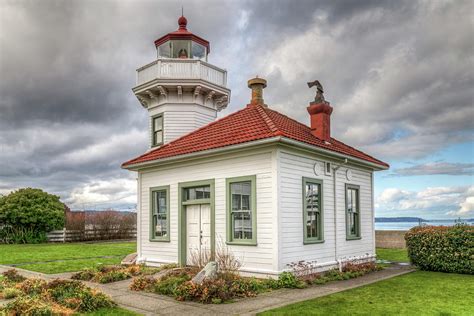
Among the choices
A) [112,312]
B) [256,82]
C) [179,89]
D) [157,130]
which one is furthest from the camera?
[157,130]

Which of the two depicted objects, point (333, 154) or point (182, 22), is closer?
point (333, 154)

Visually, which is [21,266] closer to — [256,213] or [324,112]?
[256,213]

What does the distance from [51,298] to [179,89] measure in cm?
1058

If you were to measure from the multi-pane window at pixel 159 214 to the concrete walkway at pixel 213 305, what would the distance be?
3.01 meters

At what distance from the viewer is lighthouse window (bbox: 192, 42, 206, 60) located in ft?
62.8

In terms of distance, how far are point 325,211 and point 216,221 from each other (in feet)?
10.7

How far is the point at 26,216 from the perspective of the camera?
27812 millimetres

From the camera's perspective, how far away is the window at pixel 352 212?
1411 centimetres

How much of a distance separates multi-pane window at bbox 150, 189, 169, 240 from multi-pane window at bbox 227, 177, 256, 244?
3.05m

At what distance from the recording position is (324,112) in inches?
542

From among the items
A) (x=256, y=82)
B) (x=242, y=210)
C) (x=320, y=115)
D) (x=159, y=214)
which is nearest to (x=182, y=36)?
(x=256, y=82)

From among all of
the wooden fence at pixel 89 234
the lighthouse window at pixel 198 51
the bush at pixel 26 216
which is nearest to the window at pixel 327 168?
the lighthouse window at pixel 198 51

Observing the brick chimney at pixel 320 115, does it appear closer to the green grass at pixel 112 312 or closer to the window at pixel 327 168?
the window at pixel 327 168

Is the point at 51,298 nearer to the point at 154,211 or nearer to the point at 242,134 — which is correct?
the point at 154,211
